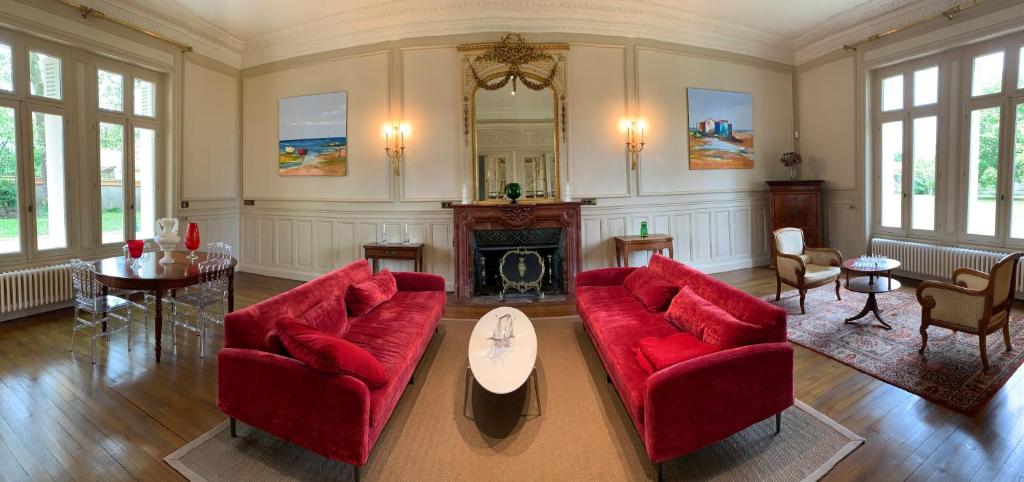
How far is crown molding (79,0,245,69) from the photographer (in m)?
5.25

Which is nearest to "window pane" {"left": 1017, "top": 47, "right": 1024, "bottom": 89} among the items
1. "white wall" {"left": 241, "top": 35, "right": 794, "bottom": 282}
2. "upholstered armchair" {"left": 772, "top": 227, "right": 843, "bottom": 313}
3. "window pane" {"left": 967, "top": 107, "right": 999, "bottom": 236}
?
"window pane" {"left": 967, "top": 107, "right": 999, "bottom": 236}

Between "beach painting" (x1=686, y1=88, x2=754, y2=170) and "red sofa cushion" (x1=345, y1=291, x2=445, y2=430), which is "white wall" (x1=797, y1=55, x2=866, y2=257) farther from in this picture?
"red sofa cushion" (x1=345, y1=291, x2=445, y2=430)

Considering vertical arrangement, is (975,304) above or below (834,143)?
below

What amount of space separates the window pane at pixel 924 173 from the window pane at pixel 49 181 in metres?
10.6

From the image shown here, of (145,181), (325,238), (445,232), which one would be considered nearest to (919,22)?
(445,232)

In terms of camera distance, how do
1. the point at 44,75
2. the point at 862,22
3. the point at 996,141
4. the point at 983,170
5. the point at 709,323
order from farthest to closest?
the point at 862,22 < the point at 983,170 < the point at 996,141 < the point at 44,75 < the point at 709,323

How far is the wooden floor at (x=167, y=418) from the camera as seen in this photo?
7.12ft

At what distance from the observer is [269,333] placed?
7.70 ft

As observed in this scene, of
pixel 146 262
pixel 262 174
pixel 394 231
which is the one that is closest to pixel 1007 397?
pixel 394 231

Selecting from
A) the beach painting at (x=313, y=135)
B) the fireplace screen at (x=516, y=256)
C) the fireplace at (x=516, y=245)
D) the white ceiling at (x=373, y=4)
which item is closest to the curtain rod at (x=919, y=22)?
the white ceiling at (x=373, y=4)

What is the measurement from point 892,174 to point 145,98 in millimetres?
10262

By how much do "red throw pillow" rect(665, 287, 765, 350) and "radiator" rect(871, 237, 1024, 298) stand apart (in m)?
4.72

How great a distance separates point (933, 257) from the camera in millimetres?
5664

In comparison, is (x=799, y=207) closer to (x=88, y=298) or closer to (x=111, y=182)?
(x=88, y=298)
